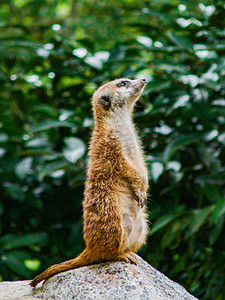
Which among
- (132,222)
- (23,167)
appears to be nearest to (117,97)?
(132,222)

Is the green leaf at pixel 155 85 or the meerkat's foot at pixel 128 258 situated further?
the green leaf at pixel 155 85

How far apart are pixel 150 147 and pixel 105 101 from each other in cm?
138

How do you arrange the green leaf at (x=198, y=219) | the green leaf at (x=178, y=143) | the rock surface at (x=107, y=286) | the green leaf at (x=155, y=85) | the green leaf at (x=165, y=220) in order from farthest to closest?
the green leaf at (x=155, y=85) < the green leaf at (x=178, y=143) < the green leaf at (x=165, y=220) < the green leaf at (x=198, y=219) < the rock surface at (x=107, y=286)

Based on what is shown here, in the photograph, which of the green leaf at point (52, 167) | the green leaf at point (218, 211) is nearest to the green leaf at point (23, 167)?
the green leaf at point (52, 167)

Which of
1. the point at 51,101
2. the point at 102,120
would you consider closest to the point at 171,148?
the point at 102,120

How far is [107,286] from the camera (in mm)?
2404

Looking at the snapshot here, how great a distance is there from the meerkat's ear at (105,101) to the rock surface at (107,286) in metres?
1.04

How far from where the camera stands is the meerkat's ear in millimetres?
2996

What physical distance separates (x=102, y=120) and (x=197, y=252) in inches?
67.6

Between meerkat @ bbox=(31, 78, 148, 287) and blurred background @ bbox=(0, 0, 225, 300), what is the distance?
0.75 meters

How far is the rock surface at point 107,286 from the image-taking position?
236cm

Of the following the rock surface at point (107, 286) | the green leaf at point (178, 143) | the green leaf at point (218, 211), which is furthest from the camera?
the green leaf at point (178, 143)

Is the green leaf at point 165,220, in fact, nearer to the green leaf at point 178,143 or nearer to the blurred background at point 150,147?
the blurred background at point 150,147

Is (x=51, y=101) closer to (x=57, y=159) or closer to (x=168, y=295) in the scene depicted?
(x=57, y=159)
